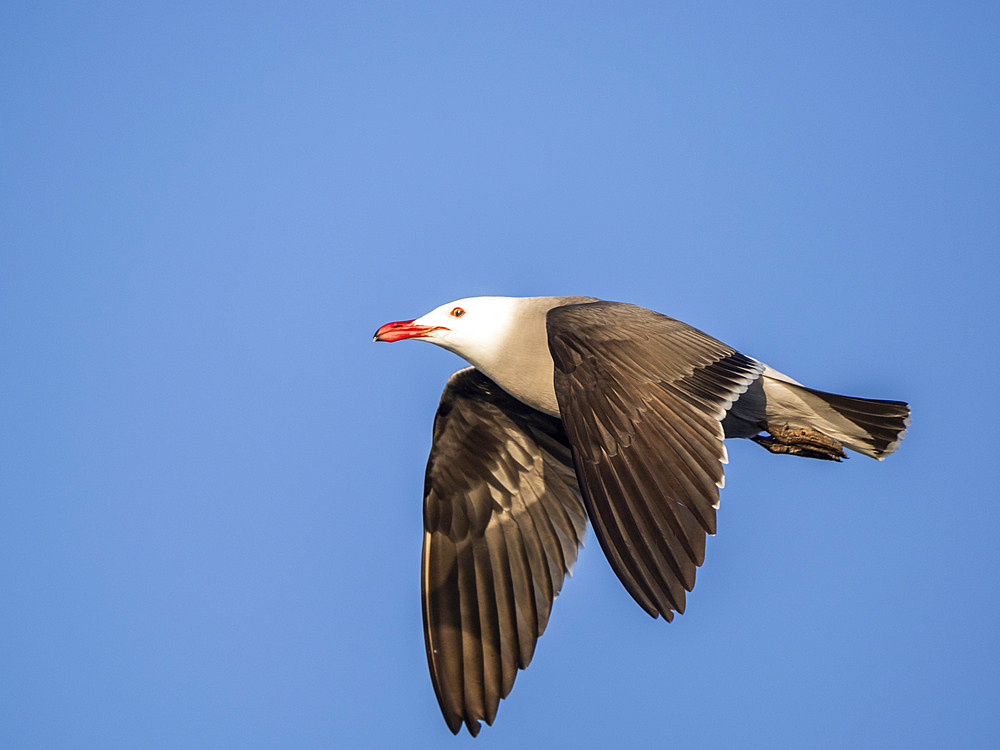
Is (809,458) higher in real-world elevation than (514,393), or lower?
lower

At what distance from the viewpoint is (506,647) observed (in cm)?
841

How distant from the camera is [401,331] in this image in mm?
8406

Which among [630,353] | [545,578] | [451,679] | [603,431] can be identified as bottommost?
[451,679]

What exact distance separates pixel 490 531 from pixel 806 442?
270 cm

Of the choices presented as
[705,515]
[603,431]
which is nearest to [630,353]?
[603,431]

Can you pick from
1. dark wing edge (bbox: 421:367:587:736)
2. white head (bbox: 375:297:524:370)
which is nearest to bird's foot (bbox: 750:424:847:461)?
dark wing edge (bbox: 421:367:587:736)

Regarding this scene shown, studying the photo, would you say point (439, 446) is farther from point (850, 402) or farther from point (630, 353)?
point (850, 402)

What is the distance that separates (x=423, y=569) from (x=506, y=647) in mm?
1056

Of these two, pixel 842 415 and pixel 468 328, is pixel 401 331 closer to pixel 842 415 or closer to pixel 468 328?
pixel 468 328

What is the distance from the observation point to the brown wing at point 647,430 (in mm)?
5844

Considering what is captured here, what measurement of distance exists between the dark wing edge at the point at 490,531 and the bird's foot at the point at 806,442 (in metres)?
1.75

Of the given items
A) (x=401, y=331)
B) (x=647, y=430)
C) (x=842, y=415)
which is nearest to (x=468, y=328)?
(x=401, y=331)

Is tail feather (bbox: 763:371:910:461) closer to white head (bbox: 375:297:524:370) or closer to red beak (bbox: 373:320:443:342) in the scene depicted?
white head (bbox: 375:297:524:370)

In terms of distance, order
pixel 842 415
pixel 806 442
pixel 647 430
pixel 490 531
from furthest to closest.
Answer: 1. pixel 490 531
2. pixel 806 442
3. pixel 842 415
4. pixel 647 430
